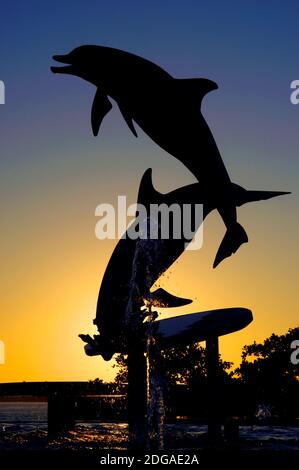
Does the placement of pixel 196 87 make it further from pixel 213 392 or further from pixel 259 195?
pixel 213 392

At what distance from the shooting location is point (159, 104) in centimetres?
1425

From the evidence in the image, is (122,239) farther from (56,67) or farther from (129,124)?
(56,67)

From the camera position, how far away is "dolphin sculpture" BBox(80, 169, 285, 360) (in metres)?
16.1

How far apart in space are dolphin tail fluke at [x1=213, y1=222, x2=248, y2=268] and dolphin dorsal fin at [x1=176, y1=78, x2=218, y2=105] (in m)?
3.09

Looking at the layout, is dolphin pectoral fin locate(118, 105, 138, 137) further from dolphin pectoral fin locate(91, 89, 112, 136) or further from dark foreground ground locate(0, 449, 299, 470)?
dark foreground ground locate(0, 449, 299, 470)

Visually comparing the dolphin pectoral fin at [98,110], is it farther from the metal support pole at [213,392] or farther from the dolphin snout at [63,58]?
the metal support pole at [213,392]

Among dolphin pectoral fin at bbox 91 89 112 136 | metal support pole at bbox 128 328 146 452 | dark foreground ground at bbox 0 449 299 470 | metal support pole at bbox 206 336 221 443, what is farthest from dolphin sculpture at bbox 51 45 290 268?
metal support pole at bbox 206 336 221 443

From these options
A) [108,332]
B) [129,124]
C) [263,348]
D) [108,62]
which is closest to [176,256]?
[108,332]

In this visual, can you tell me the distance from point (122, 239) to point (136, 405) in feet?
14.6

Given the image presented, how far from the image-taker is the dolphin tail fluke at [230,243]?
54.3ft

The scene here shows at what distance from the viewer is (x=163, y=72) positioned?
14.3 m
